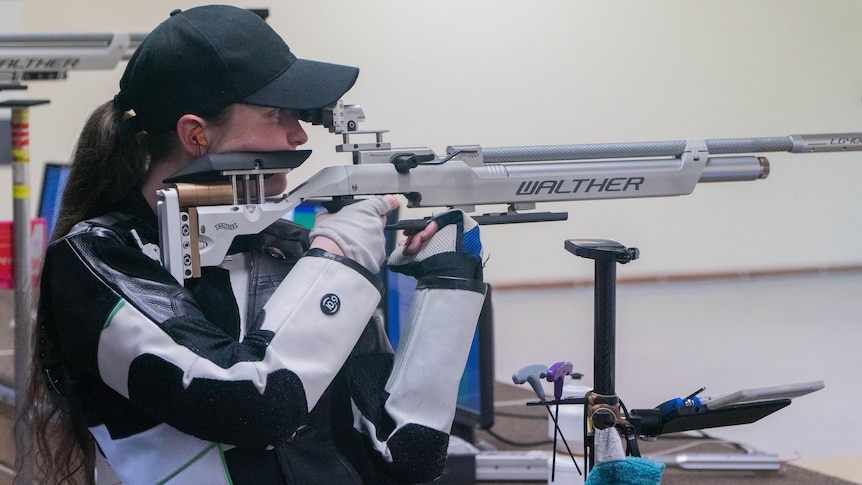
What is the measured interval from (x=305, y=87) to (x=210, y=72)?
0.11 m

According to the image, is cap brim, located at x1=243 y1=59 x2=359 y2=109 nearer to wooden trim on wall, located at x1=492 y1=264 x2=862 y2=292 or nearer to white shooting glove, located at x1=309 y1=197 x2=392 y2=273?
→ white shooting glove, located at x1=309 y1=197 x2=392 y2=273

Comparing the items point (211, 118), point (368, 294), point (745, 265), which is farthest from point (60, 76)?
point (745, 265)

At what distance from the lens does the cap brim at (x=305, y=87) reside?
994 millimetres

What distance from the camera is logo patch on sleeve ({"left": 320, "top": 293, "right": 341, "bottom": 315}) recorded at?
0.92m

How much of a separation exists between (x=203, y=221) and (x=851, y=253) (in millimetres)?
3830

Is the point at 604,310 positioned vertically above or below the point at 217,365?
above

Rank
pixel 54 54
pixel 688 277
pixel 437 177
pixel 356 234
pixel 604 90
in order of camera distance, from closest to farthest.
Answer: pixel 356 234
pixel 437 177
pixel 54 54
pixel 604 90
pixel 688 277

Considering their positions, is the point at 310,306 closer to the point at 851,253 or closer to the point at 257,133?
the point at 257,133

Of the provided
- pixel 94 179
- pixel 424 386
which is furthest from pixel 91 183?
pixel 424 386

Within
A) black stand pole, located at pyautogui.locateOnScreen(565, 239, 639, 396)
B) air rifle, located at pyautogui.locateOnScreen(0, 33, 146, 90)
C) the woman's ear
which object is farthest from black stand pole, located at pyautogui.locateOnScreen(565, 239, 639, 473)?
air rifle, located at pyautogui.locateOnScreen(0, 33, 146, 90)

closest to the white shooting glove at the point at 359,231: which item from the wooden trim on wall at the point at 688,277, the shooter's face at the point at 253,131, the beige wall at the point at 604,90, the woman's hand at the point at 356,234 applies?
the woman's hand at the point at 356,234

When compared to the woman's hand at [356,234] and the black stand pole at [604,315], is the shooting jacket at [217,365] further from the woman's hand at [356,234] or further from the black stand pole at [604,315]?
the black stand pole at [604,315]

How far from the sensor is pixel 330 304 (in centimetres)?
92

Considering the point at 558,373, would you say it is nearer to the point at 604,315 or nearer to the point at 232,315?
the point at 604,315
